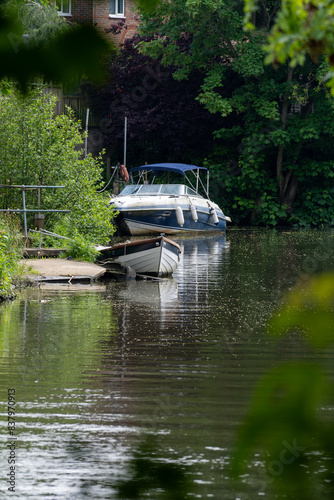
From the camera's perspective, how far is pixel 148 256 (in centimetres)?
1628

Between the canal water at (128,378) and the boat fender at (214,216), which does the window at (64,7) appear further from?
the boat fender at (214,216)

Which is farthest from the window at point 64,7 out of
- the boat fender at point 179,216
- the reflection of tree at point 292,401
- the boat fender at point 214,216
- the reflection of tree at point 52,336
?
the boat fender at point 214,216

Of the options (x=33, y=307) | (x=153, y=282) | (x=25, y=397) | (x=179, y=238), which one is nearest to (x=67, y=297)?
(x=33, y=307)

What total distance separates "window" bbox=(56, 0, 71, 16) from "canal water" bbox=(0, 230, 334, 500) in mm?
803

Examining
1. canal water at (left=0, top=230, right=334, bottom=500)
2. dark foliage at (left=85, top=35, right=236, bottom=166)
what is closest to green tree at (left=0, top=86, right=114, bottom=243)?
canal water at (left=0, top=230, right=334, bottom=500)

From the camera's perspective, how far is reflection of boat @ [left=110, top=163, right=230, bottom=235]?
2844cm

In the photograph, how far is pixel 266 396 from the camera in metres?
1.22

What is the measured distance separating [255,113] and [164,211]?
25.8 ft

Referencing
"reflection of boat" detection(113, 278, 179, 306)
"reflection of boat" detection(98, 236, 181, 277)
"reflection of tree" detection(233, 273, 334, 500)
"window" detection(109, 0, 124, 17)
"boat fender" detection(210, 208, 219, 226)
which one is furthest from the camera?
"boat fender" detection(210, 208, 219, 226)

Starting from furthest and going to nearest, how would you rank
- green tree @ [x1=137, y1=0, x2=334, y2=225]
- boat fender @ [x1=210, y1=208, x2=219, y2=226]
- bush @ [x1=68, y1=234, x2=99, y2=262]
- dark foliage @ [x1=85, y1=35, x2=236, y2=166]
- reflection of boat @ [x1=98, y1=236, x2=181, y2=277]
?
dark foliage @ [x1=85, y1=35, x2=236, y2=166]
green tree @ [x1=137, y1=0, x2=334, y2=225]
boat fender @ [x1=210, y1=208, x2=219, y2=226]
bush @ [x1=68, y1=234, x2=99, y2=262]
reflection of boat @ [x1=98, y1=236, x2=181, y2=277]

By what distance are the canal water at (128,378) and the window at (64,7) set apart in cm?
80

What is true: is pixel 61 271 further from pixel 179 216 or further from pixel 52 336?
pixel 179 216

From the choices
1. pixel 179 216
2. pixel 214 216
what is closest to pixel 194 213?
pixel 179 216

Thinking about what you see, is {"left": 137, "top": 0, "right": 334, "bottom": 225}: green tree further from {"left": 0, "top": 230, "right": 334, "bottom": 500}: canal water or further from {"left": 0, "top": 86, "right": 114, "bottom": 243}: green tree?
{"left": 0, "top": 230, "right": 334, "bottom": 500}: canal water
